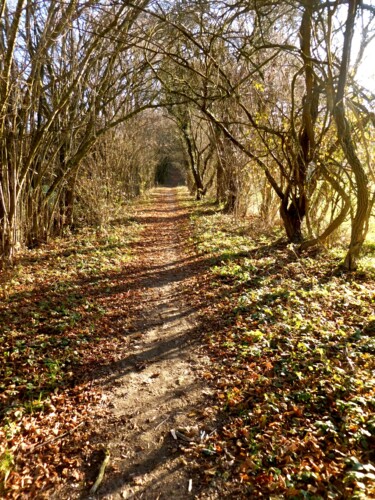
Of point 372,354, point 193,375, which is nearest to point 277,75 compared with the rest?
point 372,354

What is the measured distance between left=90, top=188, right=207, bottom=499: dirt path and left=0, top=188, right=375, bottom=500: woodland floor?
0.05 feet

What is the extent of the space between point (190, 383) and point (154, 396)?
0.50 m

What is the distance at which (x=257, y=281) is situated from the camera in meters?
6.88

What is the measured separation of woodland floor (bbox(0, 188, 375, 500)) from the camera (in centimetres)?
287

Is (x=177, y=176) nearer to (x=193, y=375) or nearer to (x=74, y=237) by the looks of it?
(x=74, y=237)

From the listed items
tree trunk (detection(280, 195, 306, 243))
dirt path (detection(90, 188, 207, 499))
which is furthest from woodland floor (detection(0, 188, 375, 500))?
tree trunk (detection(280, 195, 306, 243))

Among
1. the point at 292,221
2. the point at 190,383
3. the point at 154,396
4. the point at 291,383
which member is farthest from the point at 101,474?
the point at 292,221

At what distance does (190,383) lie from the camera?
4125 mm

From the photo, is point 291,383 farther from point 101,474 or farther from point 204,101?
point 204,101

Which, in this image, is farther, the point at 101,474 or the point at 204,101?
the point at 204,101

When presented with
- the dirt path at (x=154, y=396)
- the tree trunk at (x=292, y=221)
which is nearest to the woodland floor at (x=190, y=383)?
the dirt path at (x=154, y=396)

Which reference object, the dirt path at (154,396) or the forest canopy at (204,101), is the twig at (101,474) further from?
the forest canopy at (204,101)

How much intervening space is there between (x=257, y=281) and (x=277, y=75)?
710cm

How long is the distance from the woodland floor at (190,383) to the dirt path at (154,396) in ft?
0.05
